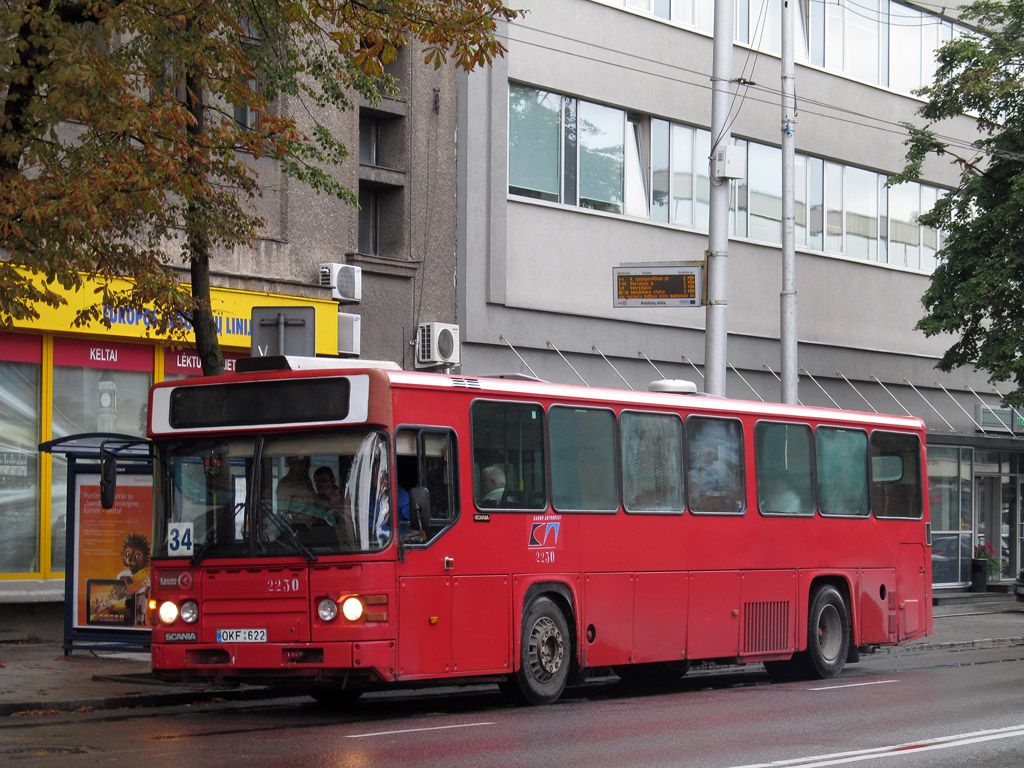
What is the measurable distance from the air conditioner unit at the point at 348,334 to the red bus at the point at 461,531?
731 centimetres

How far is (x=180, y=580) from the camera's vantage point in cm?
1263

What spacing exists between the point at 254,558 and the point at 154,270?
3295mm

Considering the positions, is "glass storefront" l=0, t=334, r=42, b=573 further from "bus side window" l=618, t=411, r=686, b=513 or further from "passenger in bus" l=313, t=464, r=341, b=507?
"bus side window" l=618, t=411, r=686, b=513

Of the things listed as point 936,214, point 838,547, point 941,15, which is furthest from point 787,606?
point 941,15

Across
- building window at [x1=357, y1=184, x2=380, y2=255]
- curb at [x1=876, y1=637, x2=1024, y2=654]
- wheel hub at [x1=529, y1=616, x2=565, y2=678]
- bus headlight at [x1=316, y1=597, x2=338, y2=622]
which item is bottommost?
curb at [x1=876, y1=637, x2=1024, y2=654]

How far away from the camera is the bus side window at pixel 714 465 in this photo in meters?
A: 15.9

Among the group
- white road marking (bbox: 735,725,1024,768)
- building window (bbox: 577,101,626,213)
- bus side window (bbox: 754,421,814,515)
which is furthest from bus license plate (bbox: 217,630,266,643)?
building window (bbox: 577,101,626,213)

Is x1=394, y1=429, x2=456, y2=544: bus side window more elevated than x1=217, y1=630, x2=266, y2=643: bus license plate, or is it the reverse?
x1=394, y1=429, x2=456, y2=544: bus side window

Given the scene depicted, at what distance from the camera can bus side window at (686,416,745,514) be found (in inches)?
627

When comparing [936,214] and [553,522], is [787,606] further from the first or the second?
[936,214]

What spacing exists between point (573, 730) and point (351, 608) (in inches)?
78.4

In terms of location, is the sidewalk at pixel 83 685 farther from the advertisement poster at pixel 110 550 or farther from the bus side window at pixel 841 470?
the bus side window at pixel 841 470

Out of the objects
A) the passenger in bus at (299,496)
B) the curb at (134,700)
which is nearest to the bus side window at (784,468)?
the curb at (134,700)

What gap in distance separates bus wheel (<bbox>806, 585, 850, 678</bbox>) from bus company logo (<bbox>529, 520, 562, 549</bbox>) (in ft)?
15.7
